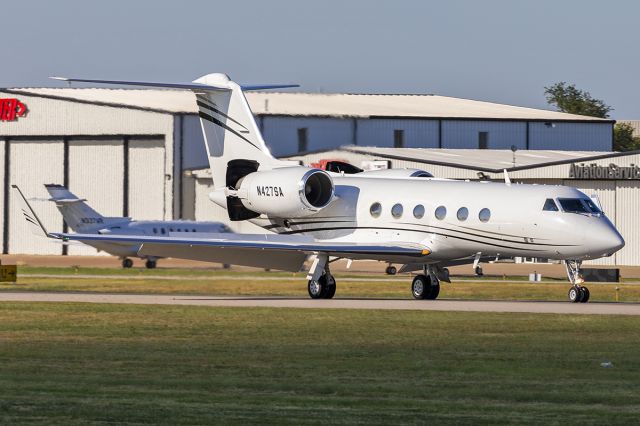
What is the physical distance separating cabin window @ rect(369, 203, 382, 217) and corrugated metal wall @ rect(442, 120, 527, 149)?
5159 cm

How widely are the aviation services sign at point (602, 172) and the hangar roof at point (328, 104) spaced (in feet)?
54.0

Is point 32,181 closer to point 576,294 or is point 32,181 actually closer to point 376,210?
point 376,210

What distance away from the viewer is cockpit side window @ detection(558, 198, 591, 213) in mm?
37062

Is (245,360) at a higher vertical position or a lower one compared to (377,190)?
lower

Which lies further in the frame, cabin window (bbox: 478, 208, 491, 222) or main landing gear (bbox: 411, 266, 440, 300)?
main landing gear (bbox: 411, 266, 440, 300)

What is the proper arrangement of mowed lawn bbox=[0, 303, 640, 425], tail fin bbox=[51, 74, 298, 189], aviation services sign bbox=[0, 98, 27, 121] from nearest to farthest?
mowed lawn bbox=[0, 303, 640, 425] < tail fin bbox=[51, 74, 298, 189] < aviation services sign bbox=[0, 98, 27, 121]

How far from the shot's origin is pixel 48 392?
58.7 feet

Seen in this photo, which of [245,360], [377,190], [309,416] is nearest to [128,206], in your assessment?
[377,190]

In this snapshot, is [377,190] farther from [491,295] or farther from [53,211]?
[53,211]

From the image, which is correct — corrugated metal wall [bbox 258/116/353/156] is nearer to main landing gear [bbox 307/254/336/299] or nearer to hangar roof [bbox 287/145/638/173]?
hangar roof [bbox 287/145/638/173]

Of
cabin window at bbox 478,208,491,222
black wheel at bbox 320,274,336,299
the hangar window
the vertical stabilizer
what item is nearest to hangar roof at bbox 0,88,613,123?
the hangar window

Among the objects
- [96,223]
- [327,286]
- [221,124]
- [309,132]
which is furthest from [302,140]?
[327,286]

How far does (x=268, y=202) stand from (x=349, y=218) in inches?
92.5

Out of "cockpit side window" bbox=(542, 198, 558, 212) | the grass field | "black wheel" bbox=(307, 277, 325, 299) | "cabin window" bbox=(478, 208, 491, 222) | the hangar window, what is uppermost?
the hangar window
